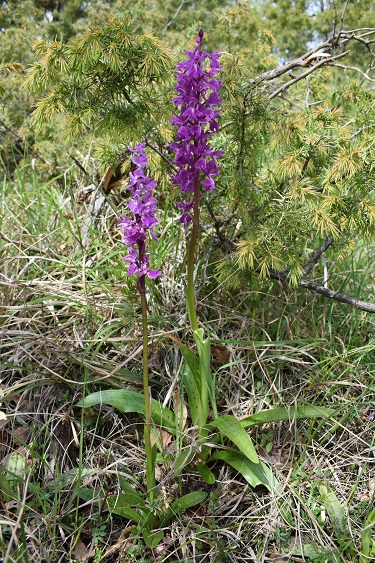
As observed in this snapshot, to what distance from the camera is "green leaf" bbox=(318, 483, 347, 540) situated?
180 cm

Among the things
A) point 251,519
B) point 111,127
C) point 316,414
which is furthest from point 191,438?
point 111,127

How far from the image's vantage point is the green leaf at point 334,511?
180 cm

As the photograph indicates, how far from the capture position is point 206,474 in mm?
1895

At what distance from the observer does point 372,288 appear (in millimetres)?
2941

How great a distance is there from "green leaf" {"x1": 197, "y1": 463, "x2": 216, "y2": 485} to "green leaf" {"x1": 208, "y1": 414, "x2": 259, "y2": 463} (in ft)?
0.60

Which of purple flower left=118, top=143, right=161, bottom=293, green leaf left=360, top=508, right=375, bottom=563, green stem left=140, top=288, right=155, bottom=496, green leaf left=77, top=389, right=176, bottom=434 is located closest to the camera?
purple flower left=118, top=143, right=161, bottom=293

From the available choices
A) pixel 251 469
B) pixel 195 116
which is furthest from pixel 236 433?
pixel 195 116

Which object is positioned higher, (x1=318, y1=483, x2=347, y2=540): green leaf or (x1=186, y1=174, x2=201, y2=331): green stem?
(x1=186, y1=174, x2=201, y2=331): green stem

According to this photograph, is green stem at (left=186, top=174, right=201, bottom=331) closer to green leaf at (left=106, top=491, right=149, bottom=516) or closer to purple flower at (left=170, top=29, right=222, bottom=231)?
purple flower at (left=170, top=29, right=222, bottom=231)

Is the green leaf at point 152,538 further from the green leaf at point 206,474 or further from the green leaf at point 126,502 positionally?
the green leaf at point 206,474

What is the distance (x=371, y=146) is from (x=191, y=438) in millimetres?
1389

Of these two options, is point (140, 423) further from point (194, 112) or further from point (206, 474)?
point (194, 112)

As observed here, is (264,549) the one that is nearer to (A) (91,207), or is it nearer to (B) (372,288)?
(B) (372,288)

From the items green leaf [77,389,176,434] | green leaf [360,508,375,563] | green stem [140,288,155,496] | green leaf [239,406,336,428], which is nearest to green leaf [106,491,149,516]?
green stem [140,288,155,496]
